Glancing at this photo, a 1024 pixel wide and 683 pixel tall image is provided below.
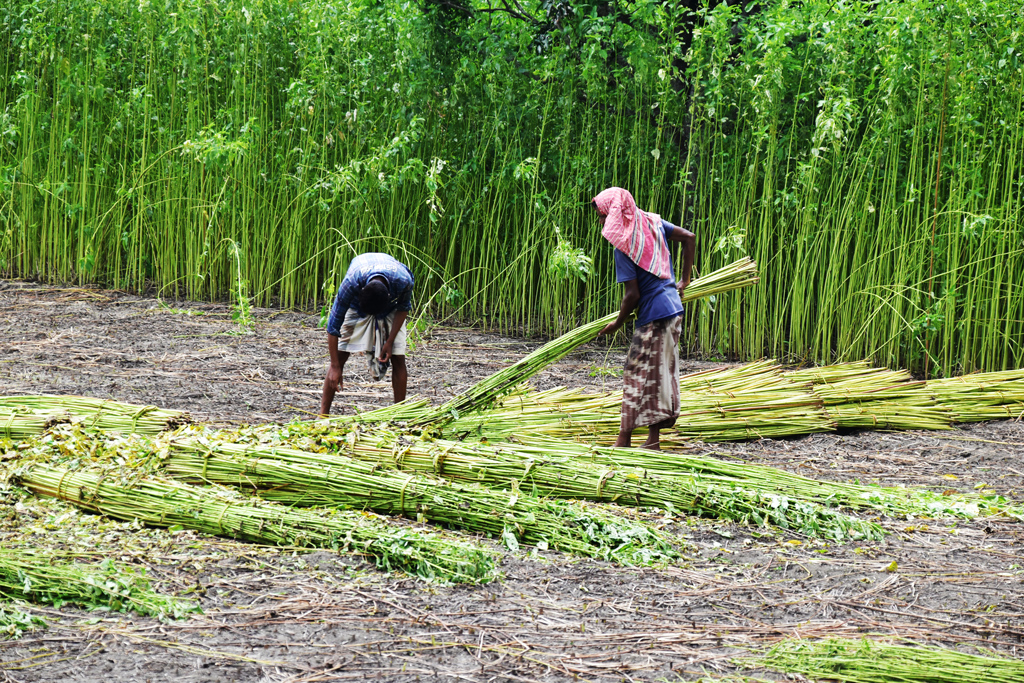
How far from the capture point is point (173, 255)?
8.44 meters

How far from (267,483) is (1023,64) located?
470cm

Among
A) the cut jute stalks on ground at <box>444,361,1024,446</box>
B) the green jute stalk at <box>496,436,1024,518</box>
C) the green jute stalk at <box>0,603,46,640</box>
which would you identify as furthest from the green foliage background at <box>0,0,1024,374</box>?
the green jute stalk at <box>0,603,46,640</box>

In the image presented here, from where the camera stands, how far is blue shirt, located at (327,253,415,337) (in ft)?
15.7

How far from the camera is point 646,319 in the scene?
4340 millimetres

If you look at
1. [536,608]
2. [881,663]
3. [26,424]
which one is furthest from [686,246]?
[26,424]

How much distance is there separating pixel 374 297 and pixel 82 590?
7.44 ft

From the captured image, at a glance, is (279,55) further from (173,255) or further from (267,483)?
(267,483)

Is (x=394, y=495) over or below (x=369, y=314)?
below

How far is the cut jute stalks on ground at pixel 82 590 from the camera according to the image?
104 inches

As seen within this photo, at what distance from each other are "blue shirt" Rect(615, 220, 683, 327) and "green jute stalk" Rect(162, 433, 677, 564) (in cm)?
116

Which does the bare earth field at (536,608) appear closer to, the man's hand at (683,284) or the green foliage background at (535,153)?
the man's hand at (683,284)

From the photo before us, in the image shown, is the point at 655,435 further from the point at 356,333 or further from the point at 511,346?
the point at 511,346

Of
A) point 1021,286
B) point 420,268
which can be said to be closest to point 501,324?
point 420,268

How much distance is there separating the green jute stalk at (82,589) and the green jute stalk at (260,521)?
43cm
